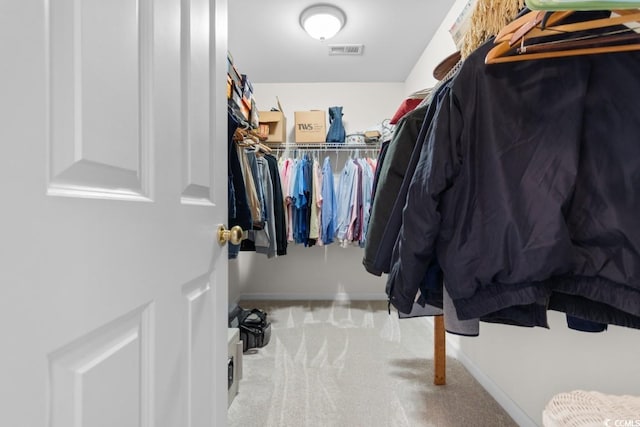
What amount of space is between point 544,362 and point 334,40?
256cm

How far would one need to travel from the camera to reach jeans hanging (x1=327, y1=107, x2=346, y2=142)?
3.02 m

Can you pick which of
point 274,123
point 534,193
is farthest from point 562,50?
point 274,123

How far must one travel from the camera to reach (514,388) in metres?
1.41

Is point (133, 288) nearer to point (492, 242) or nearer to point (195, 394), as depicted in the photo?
point (195, 394)

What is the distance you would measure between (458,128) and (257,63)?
260 cm

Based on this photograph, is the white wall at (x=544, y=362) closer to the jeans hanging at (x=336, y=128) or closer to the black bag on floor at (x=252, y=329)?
the black bag on floor at (x=252, y=329)

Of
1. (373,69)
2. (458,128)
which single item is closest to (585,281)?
(458,128)

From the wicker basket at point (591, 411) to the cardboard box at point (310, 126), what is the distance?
2.62 meters

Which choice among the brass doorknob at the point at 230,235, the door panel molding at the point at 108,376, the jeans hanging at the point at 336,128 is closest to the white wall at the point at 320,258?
the jeans hanging at the point at 336,128

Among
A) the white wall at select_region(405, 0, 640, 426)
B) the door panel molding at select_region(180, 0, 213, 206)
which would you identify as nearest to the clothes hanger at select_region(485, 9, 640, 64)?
the door panel molding at select_region(180, 0, 213, 206)

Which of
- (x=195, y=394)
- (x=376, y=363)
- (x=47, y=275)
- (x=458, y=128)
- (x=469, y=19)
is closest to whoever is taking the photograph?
(x=47, y=275)

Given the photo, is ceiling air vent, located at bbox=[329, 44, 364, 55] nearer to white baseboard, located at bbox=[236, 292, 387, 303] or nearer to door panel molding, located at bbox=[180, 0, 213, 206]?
door panel molding, located at bbox=[180, 0, 213, 206]

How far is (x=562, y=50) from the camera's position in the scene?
28.3 inches

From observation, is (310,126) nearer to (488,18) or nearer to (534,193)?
(488,18)
